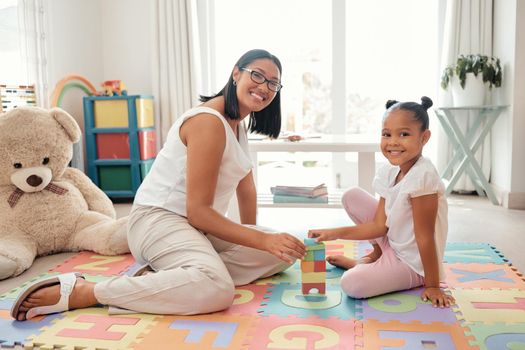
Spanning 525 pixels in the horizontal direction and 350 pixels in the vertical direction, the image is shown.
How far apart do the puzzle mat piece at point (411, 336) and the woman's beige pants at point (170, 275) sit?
0.41 metres

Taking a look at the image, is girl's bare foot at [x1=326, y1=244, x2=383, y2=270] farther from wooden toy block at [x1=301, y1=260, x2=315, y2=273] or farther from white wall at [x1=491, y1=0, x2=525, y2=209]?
white wall at [x1=491, y1=0, x2=525, y2=209]

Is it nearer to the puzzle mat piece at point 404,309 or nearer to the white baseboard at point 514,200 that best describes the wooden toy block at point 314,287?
the puzzle mat piece at point 404,309

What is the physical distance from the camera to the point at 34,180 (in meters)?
2.23

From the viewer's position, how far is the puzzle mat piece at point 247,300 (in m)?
1.52

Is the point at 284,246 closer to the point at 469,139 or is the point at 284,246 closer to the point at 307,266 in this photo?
the point at 307,266

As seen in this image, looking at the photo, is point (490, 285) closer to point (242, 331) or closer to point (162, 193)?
point (242, 331)

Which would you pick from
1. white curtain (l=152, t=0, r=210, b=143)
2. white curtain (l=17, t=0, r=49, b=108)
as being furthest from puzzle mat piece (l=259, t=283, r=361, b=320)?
white curtain (l=152, t=0, r=210, b=143)

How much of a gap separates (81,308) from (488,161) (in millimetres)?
2918

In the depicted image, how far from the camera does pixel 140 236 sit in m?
1.66

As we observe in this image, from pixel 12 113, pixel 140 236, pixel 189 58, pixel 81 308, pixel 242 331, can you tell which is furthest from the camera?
pixel 189 58

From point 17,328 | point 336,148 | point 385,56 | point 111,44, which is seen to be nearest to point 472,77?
point 385,56

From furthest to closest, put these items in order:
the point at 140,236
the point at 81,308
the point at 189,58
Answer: the point at 189,58 → the point at 140,236 → the point at 81,308

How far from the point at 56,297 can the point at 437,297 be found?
107cm

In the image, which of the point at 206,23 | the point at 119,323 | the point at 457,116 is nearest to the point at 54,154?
the point at 119,323
